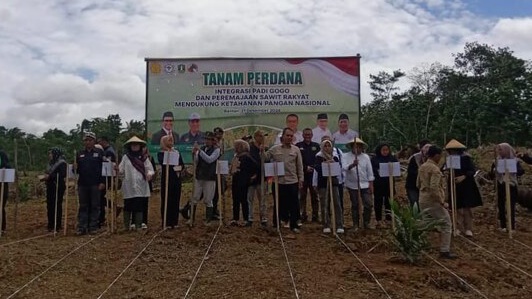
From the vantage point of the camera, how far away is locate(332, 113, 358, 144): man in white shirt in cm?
1287

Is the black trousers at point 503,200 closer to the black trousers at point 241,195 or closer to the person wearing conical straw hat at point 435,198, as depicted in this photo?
the person wearing conical straw hat at point 435,198

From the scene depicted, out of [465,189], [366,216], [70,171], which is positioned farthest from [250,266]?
[70,171]

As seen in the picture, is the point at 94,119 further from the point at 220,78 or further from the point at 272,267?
the point at 272,267

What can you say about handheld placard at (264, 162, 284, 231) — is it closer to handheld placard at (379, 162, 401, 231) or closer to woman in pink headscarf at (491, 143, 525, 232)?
handheld placard at (379, 162, 401, 231)

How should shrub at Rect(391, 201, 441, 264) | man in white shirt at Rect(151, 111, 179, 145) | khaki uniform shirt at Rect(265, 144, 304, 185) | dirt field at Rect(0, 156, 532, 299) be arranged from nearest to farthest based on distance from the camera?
dirt field at Rect(0, 156, 532, 299), shrub at Rect(391, 201, 441, 264), khaki uniform shirt at Rect(265, 144, 304, 185), man in white shirt at Rect(151, 111, 179, 145)

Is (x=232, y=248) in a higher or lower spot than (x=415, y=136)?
lower

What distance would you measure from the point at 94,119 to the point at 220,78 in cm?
2808

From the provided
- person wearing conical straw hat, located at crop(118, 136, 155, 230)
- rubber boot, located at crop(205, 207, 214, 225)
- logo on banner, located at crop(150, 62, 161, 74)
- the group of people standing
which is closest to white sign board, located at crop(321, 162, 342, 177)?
the group of people standing

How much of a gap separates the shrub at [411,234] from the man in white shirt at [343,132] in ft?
17.4

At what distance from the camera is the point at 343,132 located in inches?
511

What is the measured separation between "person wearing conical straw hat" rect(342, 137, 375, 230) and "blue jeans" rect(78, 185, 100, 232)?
392cm

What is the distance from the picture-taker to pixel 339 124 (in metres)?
13.1

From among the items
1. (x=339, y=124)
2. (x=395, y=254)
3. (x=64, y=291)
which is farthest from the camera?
(x=339, y=124)

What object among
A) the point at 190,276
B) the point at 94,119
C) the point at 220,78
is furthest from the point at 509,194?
the point at 94,119
